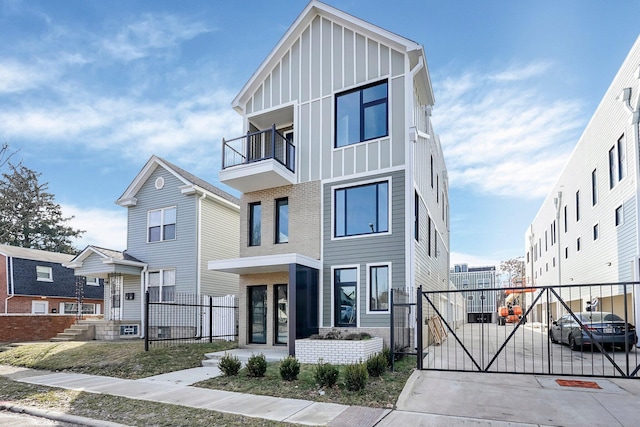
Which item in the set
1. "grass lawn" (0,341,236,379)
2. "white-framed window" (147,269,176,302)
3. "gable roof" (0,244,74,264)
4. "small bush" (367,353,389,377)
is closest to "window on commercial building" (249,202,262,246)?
"grass lawn" (0,341,236,379)

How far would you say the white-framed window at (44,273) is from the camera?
1100 inches

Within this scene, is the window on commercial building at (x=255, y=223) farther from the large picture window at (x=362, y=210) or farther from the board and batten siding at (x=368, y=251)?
the large picture window at (x=362, y=210)

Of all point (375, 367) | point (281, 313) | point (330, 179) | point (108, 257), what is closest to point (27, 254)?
point (108, 257)

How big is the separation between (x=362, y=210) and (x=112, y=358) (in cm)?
827

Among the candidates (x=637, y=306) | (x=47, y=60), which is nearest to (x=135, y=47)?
(x=47, y=60)

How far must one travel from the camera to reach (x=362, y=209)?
13727 mm

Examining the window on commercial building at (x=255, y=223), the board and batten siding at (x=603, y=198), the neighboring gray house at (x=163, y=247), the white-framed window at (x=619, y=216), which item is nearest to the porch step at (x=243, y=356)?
the window on commercial building at (x=255, y=223)

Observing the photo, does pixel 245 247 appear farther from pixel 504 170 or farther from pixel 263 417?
pixel 504 170

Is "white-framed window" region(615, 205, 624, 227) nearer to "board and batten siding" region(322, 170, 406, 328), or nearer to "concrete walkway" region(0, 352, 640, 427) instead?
"board and batten siding" region(322, 170, 406, 328)

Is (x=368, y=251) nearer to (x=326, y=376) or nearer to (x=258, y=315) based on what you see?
(x=258, y=315)

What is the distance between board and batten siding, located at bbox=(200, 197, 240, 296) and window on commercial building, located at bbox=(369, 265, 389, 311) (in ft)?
28.3

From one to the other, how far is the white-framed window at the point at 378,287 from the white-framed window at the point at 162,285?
9.83m

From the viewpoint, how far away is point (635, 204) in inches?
595

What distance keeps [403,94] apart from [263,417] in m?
9.95
